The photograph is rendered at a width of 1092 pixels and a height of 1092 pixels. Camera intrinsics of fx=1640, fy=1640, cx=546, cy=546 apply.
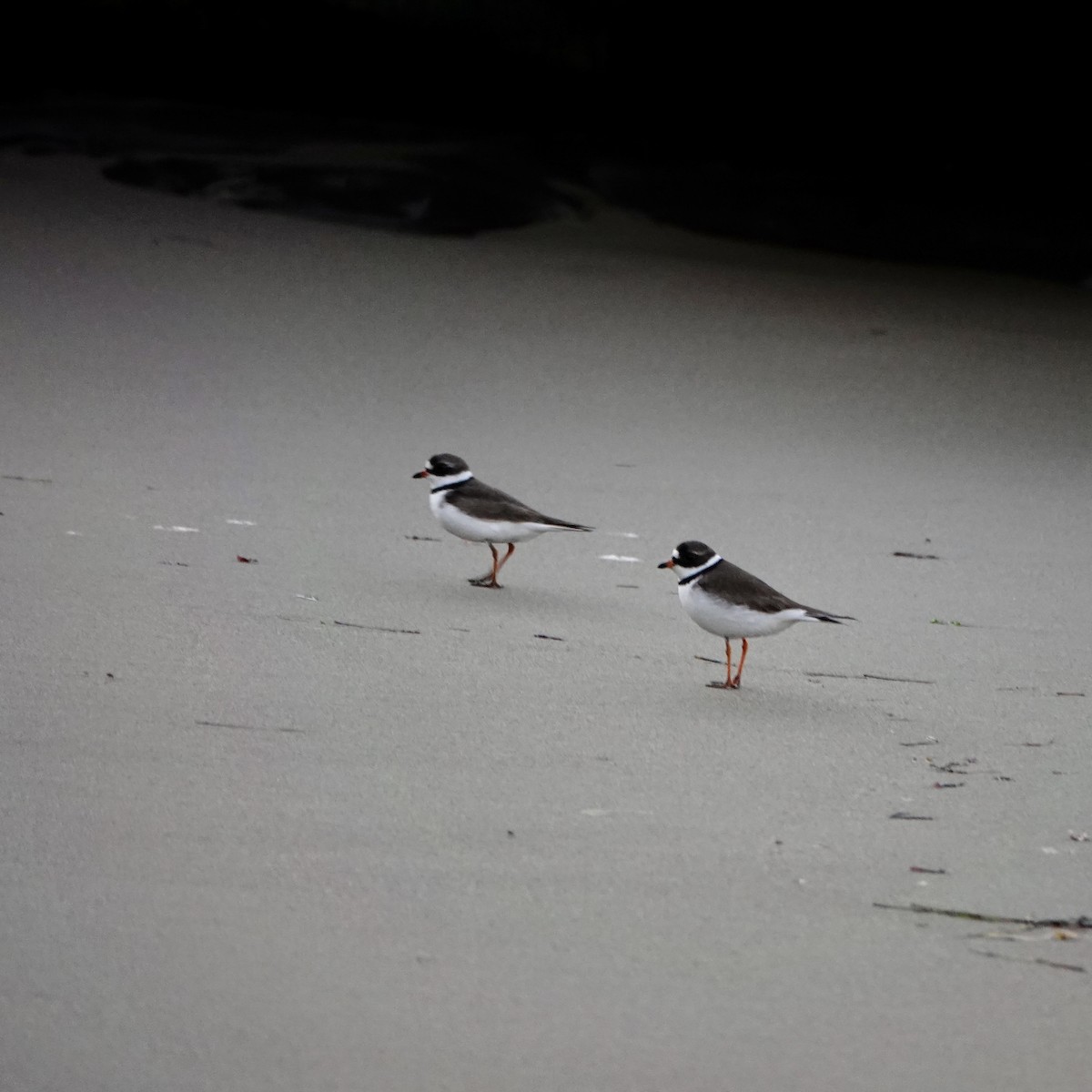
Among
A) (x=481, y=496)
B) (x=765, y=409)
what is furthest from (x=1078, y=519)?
(x=481, y=496)

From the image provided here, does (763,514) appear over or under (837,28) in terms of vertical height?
under

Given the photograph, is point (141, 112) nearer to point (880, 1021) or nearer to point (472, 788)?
point (472, 788)

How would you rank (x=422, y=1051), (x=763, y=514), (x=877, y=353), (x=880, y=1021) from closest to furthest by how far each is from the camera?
(x=422, y=1051), (x=880, y=1021), (x=763, y=514), (x=877, y=353)

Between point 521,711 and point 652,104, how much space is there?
30.0 ft

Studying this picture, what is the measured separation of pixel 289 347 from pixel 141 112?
4.10m

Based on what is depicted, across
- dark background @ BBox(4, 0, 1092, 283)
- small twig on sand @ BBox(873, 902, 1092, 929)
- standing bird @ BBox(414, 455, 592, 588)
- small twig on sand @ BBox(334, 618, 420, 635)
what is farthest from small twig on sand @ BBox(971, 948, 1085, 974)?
dark background @ BBox(4, 0, 1092, 283)

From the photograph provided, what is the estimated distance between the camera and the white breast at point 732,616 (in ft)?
14.3

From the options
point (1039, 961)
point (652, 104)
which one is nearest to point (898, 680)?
point (1039, 961)

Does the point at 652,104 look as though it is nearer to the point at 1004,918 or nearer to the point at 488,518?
the point at 488,518

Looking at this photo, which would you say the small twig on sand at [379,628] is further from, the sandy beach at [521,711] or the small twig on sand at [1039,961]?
the small twig on sand at [1039,961]

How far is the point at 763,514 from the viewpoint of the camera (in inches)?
259

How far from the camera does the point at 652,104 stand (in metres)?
12.3

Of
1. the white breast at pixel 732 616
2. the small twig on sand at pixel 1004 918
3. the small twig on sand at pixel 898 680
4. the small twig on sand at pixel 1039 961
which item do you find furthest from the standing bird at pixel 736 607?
the small twig on sand at pixel 1039 961

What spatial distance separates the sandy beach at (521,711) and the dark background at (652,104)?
2679 millimetres
